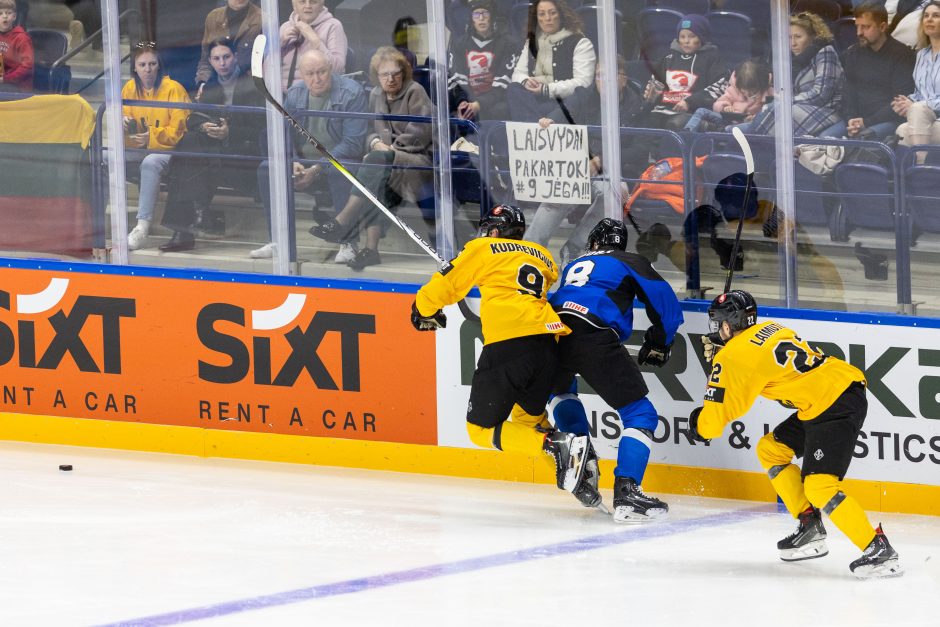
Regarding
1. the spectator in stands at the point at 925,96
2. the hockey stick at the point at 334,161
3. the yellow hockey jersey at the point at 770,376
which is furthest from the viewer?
the hockey stick at the point at 334,161

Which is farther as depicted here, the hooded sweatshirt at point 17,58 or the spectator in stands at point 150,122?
the hooded sweatshirt at point 17,58

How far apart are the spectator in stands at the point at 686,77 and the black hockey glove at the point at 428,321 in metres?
1.21

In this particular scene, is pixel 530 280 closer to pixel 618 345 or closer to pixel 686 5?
pixel 618 345

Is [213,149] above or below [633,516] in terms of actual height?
above

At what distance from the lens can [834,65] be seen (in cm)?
659

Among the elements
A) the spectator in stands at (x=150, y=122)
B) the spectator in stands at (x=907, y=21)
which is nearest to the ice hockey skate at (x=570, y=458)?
the spectator in stands at (x=907, y=21)

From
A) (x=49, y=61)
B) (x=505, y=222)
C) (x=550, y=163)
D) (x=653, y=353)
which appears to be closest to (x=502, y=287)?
(x=505, y=222)

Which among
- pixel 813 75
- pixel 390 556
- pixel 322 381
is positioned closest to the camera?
pixel 390 556

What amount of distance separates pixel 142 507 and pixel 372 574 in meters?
1.36

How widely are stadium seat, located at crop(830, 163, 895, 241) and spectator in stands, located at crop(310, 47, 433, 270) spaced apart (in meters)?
1.78

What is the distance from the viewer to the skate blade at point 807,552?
580 centimetres

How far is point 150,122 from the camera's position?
25.7 ft

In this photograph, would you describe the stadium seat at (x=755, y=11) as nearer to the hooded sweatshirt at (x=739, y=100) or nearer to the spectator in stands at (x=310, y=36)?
the hooded sweatshirt at (x=739, y=100)

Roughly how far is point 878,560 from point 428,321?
1.98m
